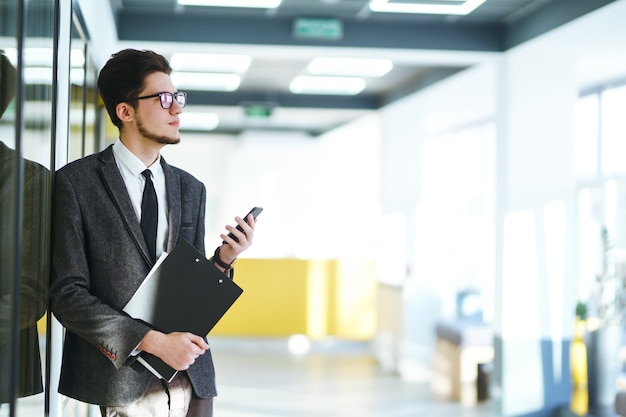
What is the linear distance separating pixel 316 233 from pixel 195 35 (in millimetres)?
11171

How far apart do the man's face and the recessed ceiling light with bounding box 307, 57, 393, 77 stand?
6684mm

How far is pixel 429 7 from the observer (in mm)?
6809

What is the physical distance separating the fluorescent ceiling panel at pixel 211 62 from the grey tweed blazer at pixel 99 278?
678 cm

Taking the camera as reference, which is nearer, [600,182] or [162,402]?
[162,402]

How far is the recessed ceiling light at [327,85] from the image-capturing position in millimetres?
10359

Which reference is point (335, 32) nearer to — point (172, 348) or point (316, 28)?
point (316, 28)

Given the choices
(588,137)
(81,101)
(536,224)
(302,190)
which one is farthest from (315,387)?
(302,190)

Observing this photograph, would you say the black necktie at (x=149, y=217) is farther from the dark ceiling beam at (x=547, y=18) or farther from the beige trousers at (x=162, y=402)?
the dark ceiling beam at (x=547, y=18)

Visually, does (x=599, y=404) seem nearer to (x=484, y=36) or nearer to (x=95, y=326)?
(x=484, y=36)

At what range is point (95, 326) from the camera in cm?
208

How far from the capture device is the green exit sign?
7180mm

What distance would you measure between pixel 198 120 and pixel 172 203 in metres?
12.6

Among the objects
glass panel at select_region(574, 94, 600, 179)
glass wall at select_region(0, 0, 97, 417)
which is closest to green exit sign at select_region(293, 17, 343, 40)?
glass panel at select_region(574, 94, 600, 179)

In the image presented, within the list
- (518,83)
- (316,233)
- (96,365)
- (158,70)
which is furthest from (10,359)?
(316,233)
